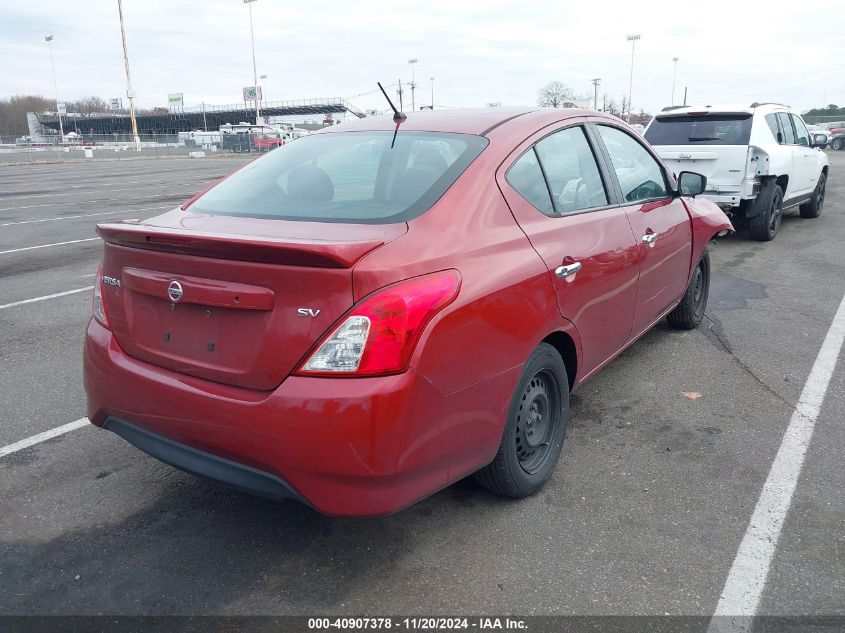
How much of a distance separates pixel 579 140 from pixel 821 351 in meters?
2.74

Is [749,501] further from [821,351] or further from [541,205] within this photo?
[821,351]

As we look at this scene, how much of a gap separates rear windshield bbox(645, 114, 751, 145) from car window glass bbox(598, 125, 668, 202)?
5213mm

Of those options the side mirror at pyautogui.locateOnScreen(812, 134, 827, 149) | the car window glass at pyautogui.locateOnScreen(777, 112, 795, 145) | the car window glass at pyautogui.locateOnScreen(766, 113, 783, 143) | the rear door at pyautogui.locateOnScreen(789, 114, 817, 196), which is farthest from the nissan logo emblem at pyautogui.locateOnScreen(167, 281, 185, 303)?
the side mirror at pyautogui.locateOnScreen(812, 134, 827, 149)

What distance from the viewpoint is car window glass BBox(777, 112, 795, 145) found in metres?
10.1

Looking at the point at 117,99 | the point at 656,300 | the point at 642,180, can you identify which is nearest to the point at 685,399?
the point at 656,300

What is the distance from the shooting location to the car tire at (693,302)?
212 inches

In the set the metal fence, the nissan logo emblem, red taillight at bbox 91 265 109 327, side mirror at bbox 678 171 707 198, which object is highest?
side mirror at bbox 678 171 707 198

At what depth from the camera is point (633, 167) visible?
4.27 metres

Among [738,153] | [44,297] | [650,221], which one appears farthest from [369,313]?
[738,153]

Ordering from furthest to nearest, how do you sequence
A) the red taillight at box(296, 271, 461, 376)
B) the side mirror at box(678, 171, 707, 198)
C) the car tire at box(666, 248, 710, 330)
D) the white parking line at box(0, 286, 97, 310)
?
the white parking line at box(0, 286, 97, 310) → the car tire at box(666, 248, 710, 330) → the side mirror at box(678, 171, 707, 198) → the red taillight at box(296, 271, 461, 376)

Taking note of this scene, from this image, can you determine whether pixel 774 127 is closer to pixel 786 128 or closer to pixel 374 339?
pixel 786 128

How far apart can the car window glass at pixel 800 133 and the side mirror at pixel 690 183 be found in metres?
7.06

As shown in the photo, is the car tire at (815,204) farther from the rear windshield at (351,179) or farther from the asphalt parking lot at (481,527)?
the rear windshield at (351,179)

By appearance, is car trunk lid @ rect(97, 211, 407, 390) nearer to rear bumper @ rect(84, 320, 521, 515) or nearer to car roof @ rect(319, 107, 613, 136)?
rear bumper @ rect(84, 320, 521, 515)
